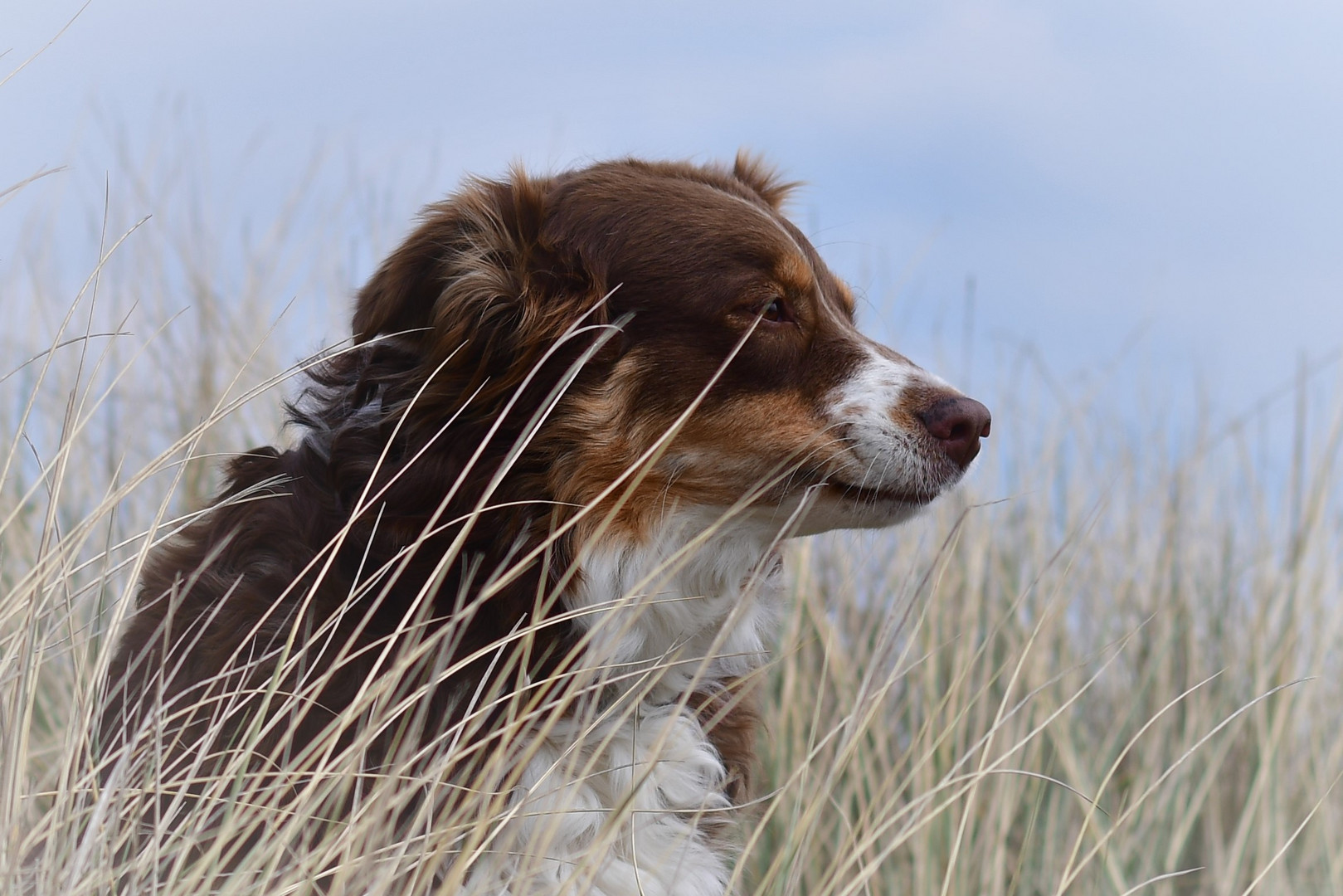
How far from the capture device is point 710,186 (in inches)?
137

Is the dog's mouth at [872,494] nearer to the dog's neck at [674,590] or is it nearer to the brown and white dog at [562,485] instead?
the brown and white dog at [562,485]

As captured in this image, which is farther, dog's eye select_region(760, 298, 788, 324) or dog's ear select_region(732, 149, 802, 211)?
dog's ear select_region(732, 149, 802, 211)

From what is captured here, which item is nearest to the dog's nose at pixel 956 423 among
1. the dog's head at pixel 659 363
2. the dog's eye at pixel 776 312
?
the dog's head at pixel 659 363

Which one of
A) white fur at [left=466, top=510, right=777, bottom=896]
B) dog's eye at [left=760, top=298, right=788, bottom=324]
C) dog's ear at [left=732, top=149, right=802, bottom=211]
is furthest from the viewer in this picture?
dog's ear at [left=732, top=149, right=802, bottom=211]

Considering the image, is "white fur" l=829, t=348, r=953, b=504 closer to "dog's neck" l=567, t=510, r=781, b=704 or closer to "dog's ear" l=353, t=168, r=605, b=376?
"dog's neck" l=567, t=510, r=781, b=704

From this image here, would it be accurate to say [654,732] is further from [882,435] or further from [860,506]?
[882,435]

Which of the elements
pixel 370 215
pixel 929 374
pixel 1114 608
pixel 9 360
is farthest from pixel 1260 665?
pixel 9 360

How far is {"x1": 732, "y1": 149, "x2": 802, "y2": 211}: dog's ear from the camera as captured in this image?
13.7 feet

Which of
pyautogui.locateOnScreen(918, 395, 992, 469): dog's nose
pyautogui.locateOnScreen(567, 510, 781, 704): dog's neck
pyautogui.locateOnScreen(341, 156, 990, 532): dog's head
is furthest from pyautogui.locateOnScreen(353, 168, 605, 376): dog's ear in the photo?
pyautogui.locateOnScreen(918, 395, 992, 469): dog's nose

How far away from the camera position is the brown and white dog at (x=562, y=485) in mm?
2861

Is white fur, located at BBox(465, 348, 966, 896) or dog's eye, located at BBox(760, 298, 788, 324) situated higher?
dog's eye, located at BBox(760, 298, 788, 324)

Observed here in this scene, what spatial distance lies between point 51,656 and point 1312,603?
171 inches

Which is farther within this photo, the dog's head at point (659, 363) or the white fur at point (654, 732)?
the dog's head at point (659, 363)

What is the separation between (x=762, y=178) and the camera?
4211 mm
